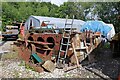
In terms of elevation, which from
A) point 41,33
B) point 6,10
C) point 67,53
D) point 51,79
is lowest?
point 51,79

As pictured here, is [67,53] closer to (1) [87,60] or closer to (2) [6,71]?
(1) [87,60]

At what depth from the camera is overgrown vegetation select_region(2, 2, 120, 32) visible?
17375 millimetres

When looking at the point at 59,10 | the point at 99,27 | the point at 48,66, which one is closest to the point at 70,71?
the point at 48,66

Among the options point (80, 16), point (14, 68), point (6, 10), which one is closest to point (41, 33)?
point (14, 68)

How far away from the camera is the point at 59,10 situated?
72.3 ft

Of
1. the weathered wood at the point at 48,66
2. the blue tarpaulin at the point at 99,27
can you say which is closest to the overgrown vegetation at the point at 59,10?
the blue tarpaulin at the point at 99,27

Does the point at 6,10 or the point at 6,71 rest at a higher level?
the point at 6,10

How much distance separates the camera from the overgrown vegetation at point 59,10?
17375 millimetres

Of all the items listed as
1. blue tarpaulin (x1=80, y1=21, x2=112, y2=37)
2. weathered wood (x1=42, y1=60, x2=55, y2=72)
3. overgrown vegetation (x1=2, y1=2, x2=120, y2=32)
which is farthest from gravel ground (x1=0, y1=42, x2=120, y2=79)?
overgrown vegetation (x1=2, y1=2, x2=120, y2=32)

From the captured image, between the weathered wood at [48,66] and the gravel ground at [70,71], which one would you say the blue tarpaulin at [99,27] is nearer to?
the gravel ground at [70,71]

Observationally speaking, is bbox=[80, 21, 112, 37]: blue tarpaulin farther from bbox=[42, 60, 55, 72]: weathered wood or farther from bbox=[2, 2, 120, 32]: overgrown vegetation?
bbox=[42, 60, 55, 72]: weathered wood

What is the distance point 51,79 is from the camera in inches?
227

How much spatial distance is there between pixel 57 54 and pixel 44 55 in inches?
21.6

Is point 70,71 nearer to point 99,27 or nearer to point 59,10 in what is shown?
point 99,27
